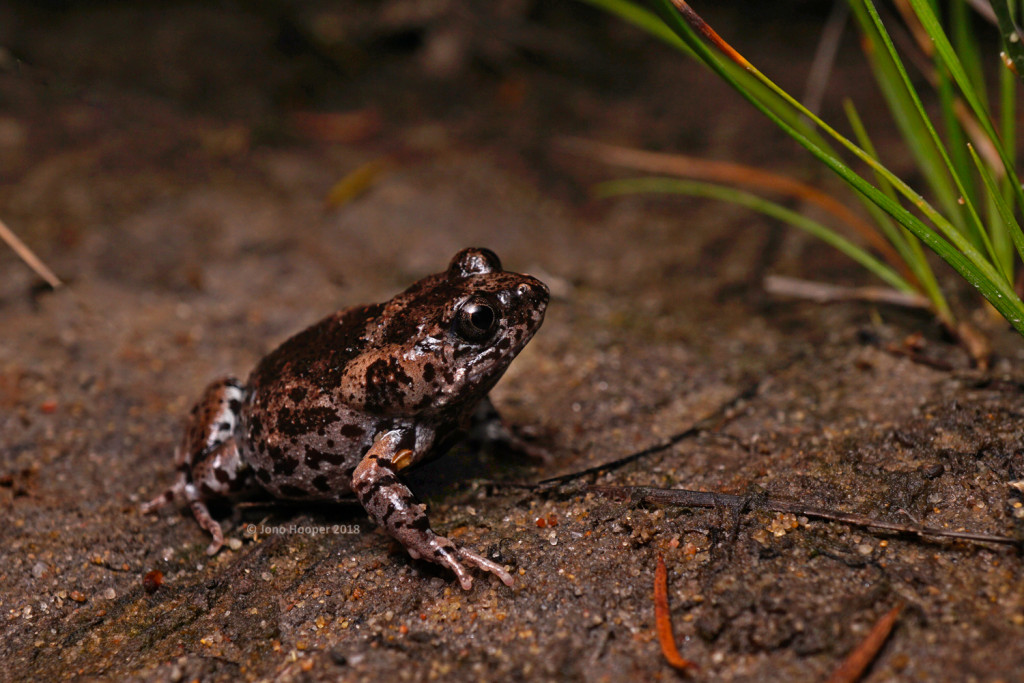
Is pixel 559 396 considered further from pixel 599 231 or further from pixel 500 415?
pixel 599 231

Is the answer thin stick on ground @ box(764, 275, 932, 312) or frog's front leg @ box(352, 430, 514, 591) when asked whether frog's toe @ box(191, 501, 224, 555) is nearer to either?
frog's front leg @ box(352, 430, 514, 591)

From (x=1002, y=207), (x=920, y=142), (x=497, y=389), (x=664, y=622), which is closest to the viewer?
(x=664, y=622)

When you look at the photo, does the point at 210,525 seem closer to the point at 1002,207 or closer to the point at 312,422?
the point at 312,422

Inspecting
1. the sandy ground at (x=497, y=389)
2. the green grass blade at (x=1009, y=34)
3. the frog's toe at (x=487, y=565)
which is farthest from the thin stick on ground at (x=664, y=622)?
the green grass blade at (x=1009, y=34)

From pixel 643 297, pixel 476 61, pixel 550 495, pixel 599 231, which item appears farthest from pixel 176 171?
pixel 550 495

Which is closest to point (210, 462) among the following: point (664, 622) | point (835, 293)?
point (664, 622)

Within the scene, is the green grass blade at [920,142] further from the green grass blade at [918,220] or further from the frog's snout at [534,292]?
the frog's snout at [534,292]

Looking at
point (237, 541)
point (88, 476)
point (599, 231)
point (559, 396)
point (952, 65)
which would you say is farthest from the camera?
point (599, 231)
